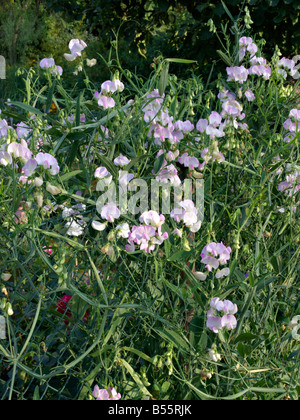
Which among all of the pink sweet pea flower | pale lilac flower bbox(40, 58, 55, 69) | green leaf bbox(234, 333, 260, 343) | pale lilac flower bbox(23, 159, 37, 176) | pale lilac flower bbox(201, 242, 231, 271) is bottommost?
green leaf bbox(234, 333, 260, 343)

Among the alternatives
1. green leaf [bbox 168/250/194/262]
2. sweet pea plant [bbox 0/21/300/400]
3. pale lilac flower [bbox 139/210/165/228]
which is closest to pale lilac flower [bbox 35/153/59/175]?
sweet pea plant [bbox 0/21/300/400]

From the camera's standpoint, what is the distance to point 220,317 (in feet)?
4.05

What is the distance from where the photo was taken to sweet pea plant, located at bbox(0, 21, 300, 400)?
1181mm

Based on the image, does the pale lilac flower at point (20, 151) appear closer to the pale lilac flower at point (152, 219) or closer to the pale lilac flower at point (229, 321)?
the pale lilac flower at point (152, 219)

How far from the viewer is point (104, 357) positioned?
129cm

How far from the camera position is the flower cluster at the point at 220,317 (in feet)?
3.98

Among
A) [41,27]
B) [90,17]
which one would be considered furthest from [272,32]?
[41,27]

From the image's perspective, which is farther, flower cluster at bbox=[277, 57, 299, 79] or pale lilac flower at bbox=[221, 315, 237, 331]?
flower cluster at bbox=[277, 57, 299, 79]

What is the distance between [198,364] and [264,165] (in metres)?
0.60

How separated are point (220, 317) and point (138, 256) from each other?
0.89 ft

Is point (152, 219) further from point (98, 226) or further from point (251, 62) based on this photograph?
point (251, 62)

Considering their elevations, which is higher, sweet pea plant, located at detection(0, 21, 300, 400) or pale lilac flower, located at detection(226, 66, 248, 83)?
pale lilac flower, located at detection(226, 66, 248, 83)

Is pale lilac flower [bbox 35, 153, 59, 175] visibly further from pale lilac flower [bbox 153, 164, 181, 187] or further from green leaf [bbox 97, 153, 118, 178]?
pale lilac flower [bbox 153, 164, 181, 187]
